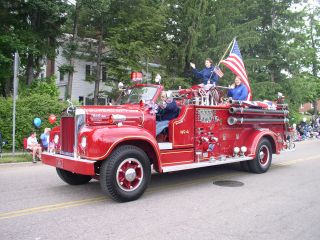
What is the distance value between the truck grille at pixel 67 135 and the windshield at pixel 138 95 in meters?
1.63

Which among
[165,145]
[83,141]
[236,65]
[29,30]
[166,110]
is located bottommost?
[165,145]

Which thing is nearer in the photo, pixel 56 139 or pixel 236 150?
pixel 56 139

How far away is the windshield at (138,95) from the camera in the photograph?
793 cm

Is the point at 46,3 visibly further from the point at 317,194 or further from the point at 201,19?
the point at 317,194

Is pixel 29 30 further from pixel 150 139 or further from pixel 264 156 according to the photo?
pixel 150 139

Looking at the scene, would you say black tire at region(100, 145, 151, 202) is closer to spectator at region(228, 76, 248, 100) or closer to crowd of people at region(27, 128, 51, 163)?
spectator at region(228, 76, 248, 100)

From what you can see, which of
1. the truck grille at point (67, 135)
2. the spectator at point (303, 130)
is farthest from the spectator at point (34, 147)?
the spectator at point (303, 130)

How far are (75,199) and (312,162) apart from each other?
27.3 ft

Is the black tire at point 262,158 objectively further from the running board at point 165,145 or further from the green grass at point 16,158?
the green grass at point 16,158

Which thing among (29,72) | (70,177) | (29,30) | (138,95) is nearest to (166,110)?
(138,95)

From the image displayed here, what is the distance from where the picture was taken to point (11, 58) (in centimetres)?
1833

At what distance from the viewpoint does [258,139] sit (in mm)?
9367

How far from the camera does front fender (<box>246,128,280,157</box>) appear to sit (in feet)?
30.2

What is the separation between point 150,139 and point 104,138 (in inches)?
37.8
